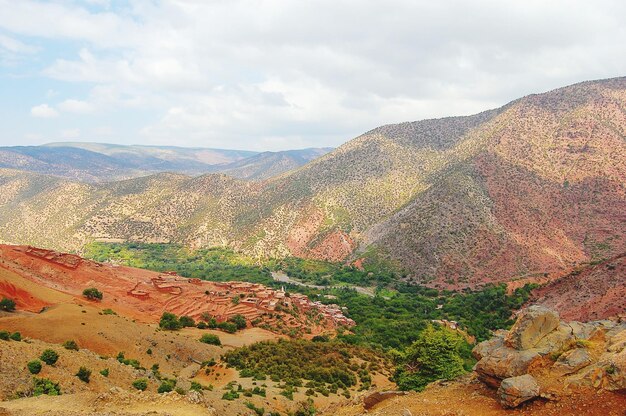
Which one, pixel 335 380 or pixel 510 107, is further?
pixel 510 107

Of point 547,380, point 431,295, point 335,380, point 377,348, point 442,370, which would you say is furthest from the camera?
point 431,295

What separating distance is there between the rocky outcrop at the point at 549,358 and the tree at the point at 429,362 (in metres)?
5.47

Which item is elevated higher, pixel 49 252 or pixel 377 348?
pixel 49 252

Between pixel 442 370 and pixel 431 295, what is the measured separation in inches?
2685

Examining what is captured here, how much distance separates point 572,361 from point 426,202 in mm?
99587

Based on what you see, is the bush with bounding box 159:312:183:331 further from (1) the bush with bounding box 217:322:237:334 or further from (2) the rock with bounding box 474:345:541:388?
(2) the rock with bounding box 474:345:541:388

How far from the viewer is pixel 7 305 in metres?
48.5

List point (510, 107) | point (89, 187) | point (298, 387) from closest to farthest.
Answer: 1. point (298, 387)
2. point (510, 107)
3. point (89, 187)

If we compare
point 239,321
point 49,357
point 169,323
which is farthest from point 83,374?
point 239,321

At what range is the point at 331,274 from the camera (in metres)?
112

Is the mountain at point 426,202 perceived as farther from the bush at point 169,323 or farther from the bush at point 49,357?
the bush at point 49,357

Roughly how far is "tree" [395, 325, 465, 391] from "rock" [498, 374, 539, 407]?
860 centimetres

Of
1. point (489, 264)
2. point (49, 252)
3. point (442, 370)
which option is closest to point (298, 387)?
point (442, 370)

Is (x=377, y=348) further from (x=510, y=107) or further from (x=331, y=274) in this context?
(x=510, y=107)
